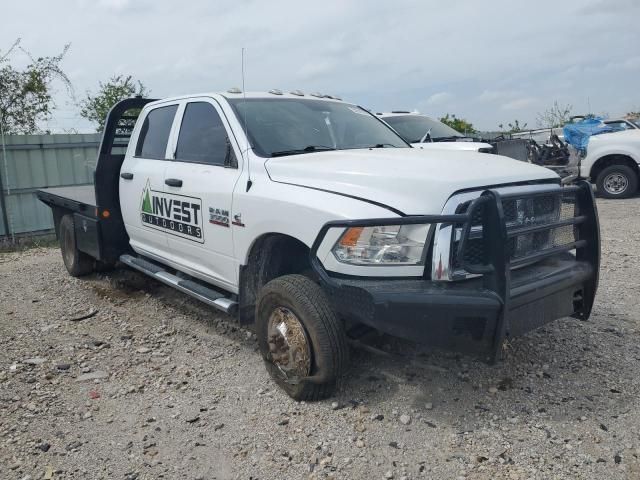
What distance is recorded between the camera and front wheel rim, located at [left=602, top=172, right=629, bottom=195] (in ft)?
39.1

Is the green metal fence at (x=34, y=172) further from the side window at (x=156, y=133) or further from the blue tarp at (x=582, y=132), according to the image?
the blue tarp at (x=582, y=132)

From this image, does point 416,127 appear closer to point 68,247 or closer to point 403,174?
point 68,247

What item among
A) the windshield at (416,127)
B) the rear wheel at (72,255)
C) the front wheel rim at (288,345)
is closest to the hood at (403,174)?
the front wheel rim at (288,345)

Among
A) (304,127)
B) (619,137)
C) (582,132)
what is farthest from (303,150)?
(582,132)

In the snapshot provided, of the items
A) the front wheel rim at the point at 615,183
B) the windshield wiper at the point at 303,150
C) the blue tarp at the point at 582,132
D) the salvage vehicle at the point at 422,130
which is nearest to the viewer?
the windshield wiper at the point at 303,150

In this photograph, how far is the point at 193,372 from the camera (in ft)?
13.4

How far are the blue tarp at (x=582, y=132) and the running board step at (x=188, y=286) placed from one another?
11.8 meters

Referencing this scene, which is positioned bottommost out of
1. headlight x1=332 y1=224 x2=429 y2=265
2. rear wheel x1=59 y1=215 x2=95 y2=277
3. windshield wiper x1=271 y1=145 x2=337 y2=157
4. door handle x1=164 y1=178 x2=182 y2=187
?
rear wheel x1=59 y1=215 x2=95 y2=277

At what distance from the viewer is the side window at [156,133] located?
16.7 feet

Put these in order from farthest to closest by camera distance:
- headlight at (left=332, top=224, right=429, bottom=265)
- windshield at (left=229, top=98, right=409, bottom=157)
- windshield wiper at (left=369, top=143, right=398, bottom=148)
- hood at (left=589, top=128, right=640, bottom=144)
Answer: hood at (left=589, top=128, right=640, bottom=144) < windshield wiper at (left=369, top=143, right=398, bottom=148) < windshield at (left=229, top=98, right=409, bottom=157) < headlight at (left=332, top=224, right=429, bottom=265)

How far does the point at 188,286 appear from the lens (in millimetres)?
4551

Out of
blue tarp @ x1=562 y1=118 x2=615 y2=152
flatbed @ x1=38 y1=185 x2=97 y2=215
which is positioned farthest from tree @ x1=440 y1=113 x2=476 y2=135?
flatbed @ x1=38 y1=185 x2=97 y2=215

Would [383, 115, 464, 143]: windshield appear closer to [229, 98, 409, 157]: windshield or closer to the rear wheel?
[229, 98, 409, 157]: windshield

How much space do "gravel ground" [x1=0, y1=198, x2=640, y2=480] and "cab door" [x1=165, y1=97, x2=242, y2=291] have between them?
0.66m
